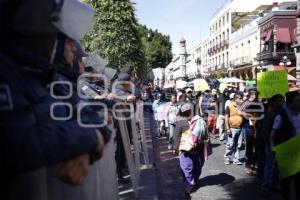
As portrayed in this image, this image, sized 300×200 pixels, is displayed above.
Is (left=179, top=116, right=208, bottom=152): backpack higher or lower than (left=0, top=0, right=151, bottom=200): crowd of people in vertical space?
lower

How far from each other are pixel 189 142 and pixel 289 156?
236cm

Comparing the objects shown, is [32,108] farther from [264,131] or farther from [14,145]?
[264,131]

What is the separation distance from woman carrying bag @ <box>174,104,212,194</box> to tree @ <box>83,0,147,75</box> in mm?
17374

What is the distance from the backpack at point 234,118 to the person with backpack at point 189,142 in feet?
8.18

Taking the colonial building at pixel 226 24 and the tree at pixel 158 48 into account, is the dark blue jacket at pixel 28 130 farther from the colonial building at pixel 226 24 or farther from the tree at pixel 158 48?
the colonial building at pixel 226 24

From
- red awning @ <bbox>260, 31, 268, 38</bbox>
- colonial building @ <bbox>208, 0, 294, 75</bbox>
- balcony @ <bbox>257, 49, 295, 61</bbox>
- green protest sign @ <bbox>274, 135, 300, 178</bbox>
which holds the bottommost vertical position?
green protest sign @ <bbox>274, 135, 300, 178</bbox>

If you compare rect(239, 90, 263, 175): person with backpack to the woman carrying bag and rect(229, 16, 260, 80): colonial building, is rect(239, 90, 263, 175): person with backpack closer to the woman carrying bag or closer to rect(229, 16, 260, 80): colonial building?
the woman carrying bag

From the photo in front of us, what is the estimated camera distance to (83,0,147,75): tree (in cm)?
2477

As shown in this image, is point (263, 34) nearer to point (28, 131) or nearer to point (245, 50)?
point (245, 50)

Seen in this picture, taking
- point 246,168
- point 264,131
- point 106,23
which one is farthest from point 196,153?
point 106,23

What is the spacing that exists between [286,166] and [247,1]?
63.9 m

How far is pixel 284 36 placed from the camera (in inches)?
1693

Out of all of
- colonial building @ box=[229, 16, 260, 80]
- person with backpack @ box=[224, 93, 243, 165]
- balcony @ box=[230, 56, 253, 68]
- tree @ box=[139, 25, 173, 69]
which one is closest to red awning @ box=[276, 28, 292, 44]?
colonial building @ box=[229, 16, 260, 80]

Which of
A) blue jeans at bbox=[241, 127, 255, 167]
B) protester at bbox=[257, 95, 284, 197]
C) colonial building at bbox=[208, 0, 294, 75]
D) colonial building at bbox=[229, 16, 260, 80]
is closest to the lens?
protester at bbox=[257, 95, 284, 197]
